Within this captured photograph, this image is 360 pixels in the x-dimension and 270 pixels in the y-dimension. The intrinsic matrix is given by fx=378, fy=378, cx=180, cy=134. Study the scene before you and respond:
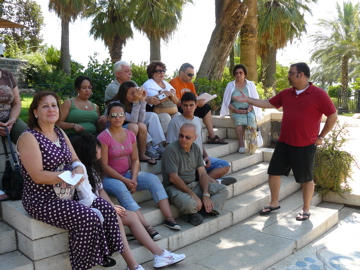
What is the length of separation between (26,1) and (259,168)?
1085 inches

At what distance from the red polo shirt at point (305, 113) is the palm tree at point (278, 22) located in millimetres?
10974

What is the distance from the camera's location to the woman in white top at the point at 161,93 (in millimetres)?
5684

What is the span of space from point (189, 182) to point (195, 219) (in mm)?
502

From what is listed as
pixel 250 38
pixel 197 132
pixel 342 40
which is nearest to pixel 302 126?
pixel 197 132

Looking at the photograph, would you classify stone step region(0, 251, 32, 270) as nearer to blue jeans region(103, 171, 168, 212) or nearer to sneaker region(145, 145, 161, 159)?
blue jeans region(103, 171, 168, 212)

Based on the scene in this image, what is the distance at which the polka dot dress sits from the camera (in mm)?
3158

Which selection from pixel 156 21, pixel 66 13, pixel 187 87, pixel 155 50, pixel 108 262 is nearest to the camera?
pixel 108 262

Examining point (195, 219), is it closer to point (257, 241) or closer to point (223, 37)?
point (257, 241)

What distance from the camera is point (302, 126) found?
476cm

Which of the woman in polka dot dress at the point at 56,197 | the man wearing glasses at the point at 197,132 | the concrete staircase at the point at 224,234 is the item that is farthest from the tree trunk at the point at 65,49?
the woman in polka dot dress at the point at 56,197

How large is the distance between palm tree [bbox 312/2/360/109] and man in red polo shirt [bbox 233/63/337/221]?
72.9 feet

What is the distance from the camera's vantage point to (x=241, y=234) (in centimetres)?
457

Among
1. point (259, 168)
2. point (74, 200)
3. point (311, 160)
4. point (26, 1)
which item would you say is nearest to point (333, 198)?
point (259, 168)

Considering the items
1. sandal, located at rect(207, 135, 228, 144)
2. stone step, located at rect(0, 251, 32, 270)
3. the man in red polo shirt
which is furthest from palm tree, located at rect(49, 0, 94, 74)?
stone step, located at rect(0, 251, 32, 270)
